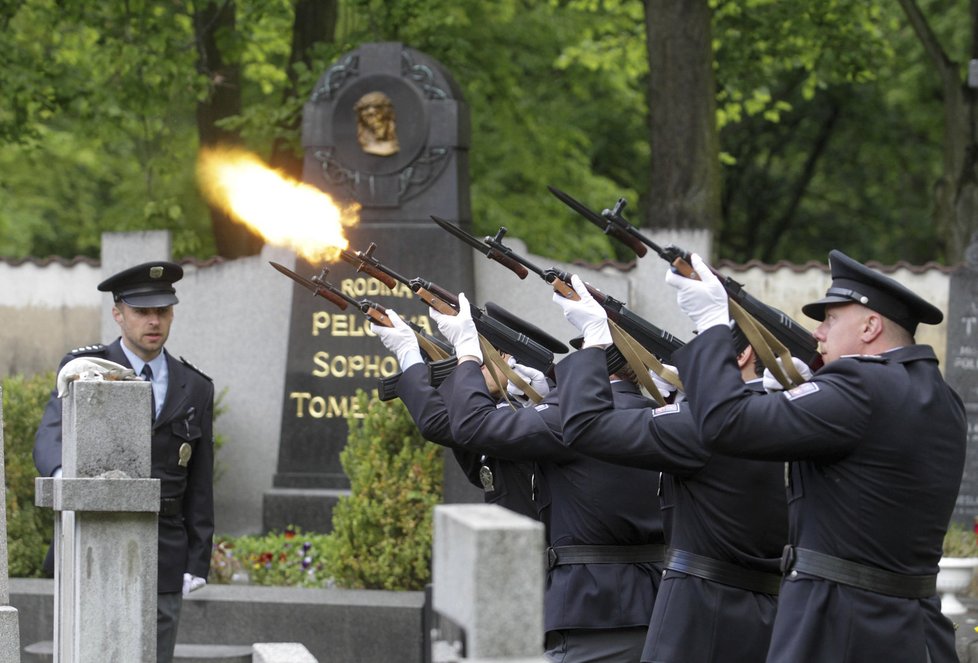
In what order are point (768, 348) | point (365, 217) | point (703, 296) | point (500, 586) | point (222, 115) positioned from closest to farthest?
point (500, 586) < point (703, 296) < point (768, 348) < point (365, 217) < point (222, 115)

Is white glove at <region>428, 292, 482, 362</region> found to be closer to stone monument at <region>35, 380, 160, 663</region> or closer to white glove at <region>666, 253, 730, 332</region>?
stone monument at <region>35, 380, 160, 663</region>

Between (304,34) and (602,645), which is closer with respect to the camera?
(602,645)

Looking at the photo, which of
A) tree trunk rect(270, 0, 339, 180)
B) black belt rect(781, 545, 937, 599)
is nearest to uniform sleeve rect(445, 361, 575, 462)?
black belt rect(781, 545, 937, 599)

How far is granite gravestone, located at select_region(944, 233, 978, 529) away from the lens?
13508mm

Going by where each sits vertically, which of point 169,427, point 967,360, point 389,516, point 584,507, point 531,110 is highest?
point 531,110

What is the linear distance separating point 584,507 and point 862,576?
60.5 inches

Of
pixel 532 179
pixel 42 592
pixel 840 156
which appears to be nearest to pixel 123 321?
pixel 42 592

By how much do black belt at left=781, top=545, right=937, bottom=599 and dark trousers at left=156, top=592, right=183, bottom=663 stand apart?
3058mm

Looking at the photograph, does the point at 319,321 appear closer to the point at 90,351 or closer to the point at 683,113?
the point at 683,113

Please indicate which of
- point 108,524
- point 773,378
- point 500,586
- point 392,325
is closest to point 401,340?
point 392,325

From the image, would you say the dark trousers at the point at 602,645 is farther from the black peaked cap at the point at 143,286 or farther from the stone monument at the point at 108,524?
the black peaked cap at the point at 143,286

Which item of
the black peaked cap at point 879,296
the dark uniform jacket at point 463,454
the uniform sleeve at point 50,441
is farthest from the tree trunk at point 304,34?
the black peaked cap at point 879,296

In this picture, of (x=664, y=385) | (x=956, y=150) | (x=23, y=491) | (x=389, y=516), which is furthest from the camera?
(x=956, y=150)

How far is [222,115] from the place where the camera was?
62.4 ft
